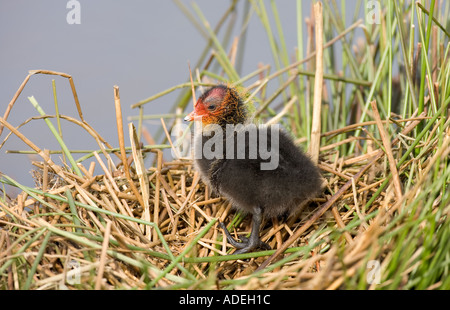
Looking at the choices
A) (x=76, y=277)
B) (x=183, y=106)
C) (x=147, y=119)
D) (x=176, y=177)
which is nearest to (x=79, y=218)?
(x=76, y=277)

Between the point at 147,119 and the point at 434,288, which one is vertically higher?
the point at 147,119

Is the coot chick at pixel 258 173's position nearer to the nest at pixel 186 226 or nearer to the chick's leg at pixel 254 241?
the chick's leg at pixel 254 241

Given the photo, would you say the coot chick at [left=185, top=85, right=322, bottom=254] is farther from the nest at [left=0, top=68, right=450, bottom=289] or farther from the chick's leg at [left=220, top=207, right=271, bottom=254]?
the nest at [left=0, top=68, right=450, bottom=289]

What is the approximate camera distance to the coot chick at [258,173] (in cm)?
212

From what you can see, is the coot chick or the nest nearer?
the nest

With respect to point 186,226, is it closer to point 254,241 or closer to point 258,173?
point 254,241

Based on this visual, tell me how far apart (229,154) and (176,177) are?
0.56 metres

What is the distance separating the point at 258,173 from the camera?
2.12m

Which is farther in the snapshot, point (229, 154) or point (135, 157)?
point (135, 157)

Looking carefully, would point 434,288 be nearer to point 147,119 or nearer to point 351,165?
point 351,165

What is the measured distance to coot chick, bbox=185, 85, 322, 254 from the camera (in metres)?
2.12

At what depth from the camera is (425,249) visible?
1538 mm

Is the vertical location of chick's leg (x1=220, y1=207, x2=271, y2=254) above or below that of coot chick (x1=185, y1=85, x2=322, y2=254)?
below

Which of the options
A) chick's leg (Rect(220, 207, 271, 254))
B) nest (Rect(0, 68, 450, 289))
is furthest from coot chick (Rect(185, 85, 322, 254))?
nest (Rect(0, 68, 450, 289))
